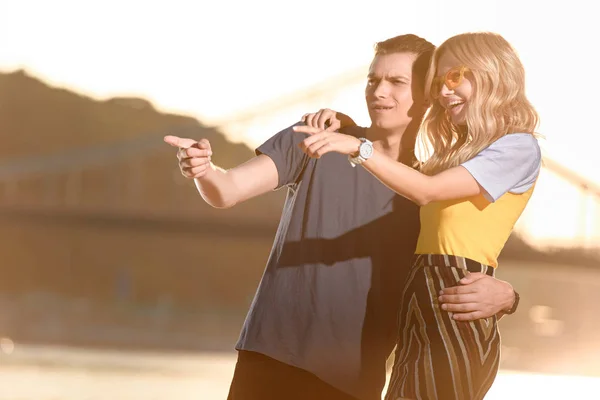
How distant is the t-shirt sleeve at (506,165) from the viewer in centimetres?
252

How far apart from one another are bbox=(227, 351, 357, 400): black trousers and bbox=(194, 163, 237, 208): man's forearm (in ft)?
1.10

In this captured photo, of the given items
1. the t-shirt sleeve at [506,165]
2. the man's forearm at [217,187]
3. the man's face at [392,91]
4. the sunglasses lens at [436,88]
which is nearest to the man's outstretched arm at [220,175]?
the man's forearm at [217,187]

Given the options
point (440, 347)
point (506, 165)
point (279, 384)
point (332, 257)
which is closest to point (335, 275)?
point (332, 257)

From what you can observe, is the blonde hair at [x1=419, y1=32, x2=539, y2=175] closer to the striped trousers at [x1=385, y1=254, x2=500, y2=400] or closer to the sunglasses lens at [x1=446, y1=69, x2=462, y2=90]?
the sunglasses lens at [x1=446, y1=69, x2=462, y2=90]

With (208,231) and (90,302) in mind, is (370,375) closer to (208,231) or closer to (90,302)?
(208,231)

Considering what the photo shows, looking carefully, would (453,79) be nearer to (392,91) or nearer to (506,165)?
(506,165)

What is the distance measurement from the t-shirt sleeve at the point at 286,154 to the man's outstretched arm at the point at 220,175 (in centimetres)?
1

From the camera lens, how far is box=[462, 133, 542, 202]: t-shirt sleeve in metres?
2.52

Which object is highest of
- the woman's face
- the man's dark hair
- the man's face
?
the man's dark hair

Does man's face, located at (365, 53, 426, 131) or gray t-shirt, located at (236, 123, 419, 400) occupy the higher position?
man's face, located at (365, 53, 426, 131)

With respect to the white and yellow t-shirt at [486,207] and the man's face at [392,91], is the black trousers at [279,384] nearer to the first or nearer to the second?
the white and yellow t-shirt at [486,207]

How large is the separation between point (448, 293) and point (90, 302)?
47487mm

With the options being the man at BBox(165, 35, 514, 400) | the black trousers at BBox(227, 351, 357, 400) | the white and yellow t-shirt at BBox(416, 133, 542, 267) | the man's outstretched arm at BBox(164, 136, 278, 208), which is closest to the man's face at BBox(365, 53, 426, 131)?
the man at BBox(165, 35, 514, 400)

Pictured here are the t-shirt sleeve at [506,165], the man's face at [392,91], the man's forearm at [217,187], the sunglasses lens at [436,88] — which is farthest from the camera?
the man's face at [392,91]
